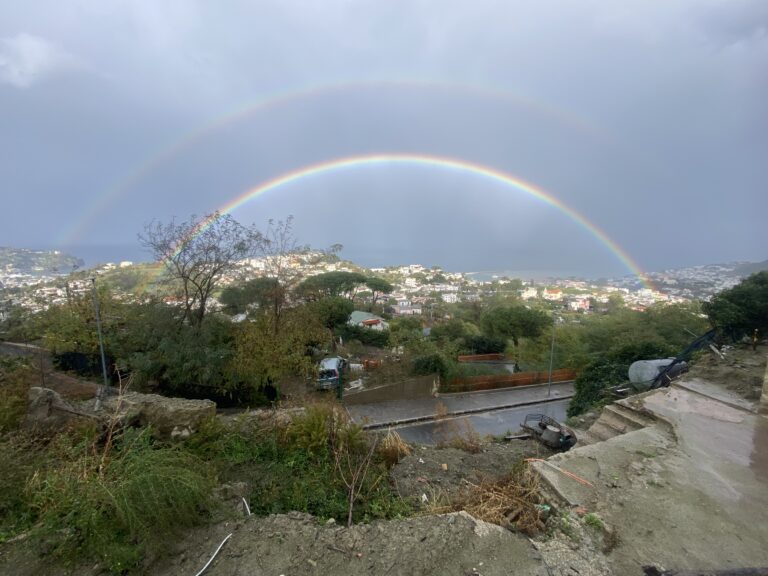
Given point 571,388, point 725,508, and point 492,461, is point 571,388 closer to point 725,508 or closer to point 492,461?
point 492,461

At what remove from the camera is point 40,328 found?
11.9 metres

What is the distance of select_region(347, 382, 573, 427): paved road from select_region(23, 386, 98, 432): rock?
6.94m

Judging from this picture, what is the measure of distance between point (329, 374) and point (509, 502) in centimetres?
977

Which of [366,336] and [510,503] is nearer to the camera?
[510,503]

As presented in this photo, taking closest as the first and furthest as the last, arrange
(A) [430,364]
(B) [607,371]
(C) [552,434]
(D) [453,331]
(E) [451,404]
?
(C) [552,434] → (B) [607,371] → (E) [451,404] → (A) [430,364] → (D) [453,331]

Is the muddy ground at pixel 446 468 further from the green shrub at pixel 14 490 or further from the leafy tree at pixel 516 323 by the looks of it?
the leafy tree at pixel 516 323

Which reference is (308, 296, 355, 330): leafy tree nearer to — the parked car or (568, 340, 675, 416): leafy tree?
the parked car

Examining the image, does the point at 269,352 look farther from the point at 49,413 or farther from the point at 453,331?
the point at 453,331

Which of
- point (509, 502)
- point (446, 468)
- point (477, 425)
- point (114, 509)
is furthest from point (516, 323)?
point (114, 509)

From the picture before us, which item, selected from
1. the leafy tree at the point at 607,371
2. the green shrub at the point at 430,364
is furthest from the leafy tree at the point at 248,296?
the leafy tree at the point at 607,371

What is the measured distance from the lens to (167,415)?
17.7 feet

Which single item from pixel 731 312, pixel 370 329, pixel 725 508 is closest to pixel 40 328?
pixel 370 329

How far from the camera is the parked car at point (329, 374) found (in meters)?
12.2

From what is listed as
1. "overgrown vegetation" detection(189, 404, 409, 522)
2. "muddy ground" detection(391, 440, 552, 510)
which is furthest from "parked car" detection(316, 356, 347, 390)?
"overgrown vegetation" detection(189, 404, 409, 522)
